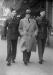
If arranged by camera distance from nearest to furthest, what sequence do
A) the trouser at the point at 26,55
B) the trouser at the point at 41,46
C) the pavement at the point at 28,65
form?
the pavement at the point at 28,65 → the trouser at the point at 26,55 → the trouser at the point at 41,46

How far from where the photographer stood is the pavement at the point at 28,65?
10.4 feet

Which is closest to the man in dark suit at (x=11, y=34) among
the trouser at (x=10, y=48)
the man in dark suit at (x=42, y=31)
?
the trouser at (x=10, y=48)

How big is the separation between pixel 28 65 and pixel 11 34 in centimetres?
37

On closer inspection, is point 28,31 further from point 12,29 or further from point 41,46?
point 41,46

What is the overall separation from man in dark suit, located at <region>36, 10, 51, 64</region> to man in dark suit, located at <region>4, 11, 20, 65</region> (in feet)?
0.79

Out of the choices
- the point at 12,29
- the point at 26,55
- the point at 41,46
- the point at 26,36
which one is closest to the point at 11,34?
the point at 12,29

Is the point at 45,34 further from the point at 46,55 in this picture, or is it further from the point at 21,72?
the point at 21,72

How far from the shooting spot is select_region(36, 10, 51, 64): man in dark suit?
3619 millimetres

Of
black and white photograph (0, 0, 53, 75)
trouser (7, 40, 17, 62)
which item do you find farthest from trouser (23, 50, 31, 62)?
trouser (7, 40, 17, 62)

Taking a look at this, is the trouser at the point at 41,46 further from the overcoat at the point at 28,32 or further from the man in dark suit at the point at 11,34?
the man in dark suit at the point at 11,34

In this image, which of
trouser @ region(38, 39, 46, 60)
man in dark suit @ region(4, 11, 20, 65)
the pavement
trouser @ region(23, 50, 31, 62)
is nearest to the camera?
the pavement

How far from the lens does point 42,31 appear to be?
367 centimetres

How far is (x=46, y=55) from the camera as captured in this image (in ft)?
12.6

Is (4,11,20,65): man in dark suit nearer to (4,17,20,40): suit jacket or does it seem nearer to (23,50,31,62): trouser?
(4,17,20,40): suit jacket
